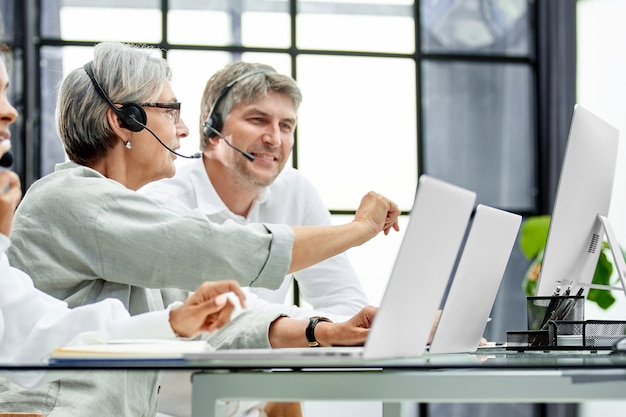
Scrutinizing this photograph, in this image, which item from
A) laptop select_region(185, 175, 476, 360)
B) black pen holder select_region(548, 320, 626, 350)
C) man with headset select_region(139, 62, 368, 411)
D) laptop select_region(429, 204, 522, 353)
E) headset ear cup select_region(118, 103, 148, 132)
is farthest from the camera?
man with headset select_region(139, 62, 368, 411)

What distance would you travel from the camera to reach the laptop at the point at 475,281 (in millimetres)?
1477

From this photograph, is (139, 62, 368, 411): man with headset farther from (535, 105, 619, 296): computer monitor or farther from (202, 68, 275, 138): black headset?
(535, 105, 619, 296): computer monitor

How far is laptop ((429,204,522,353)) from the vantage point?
1.48 metres

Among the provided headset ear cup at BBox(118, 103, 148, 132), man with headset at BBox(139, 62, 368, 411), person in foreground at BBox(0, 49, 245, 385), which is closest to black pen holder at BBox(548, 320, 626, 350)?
person in foreground at BBox(0, 49, 245, 385)

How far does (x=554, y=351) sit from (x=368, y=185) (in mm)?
3346

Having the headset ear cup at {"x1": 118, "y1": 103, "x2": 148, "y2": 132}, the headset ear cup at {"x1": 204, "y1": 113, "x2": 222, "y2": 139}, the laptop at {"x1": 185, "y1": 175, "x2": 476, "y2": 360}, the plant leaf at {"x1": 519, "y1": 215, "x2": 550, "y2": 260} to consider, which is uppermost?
the headset ear cup at {"x1": 204, "y1": 113, "x2": 222, "y2": 139}

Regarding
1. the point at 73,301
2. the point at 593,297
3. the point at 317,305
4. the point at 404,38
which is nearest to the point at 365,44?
the point at 404,38

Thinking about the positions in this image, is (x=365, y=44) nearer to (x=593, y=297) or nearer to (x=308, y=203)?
(x=593, y=297)

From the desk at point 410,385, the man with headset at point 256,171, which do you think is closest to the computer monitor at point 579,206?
the desk at point 410,385

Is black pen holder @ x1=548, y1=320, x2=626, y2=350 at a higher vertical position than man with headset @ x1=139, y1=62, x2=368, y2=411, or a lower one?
lower

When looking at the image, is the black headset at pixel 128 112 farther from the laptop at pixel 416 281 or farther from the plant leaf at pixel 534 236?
the plant leaf at pixel 534 236

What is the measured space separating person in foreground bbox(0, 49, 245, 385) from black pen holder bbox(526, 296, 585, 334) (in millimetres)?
662

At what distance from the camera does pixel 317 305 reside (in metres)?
2.68

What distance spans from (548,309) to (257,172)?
47.4 inches
